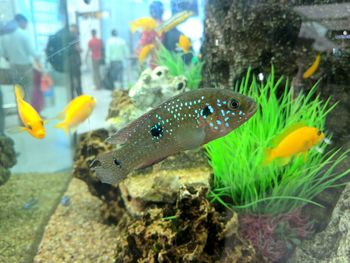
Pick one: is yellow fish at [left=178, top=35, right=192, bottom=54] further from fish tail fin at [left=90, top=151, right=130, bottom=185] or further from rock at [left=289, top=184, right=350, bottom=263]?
fish tail fin at [left=90, top=151, right=130, bottom=185]

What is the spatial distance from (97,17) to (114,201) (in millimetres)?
2576

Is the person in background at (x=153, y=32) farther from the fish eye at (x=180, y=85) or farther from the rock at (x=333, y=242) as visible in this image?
the rock at (x=333, y=242)

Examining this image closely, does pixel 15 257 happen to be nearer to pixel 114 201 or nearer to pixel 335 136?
pixel 114 201

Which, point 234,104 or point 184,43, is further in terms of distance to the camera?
point 184,43

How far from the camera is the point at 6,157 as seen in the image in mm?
3898

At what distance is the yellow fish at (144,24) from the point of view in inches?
182

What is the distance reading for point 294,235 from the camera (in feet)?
8.71

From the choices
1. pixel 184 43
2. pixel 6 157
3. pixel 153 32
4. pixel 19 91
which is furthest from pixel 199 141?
pixel 153 32

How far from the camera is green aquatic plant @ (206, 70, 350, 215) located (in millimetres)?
2633

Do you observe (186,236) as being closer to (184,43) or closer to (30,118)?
(30,118)

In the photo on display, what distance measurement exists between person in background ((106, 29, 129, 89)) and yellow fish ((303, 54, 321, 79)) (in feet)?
10.7

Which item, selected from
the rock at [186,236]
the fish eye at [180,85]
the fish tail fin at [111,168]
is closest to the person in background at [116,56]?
the fish eye at [180,85]

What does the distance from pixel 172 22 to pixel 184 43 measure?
322 millimetres

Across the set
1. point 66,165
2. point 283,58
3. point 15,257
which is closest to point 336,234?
point 283,58
